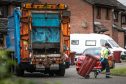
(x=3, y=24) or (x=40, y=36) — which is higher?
(x=3, y=24)

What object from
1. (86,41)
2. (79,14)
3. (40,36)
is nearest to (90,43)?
(86,41)

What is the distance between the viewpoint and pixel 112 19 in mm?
61469

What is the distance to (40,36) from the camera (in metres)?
23.8

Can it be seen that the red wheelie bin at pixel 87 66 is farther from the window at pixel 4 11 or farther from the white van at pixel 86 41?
the window at pixel 4 11

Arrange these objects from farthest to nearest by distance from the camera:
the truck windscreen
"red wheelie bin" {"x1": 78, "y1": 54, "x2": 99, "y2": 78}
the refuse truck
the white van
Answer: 1. the white van
2. "red wheelie bin" {"x1": 78, "y1": 54, "x2": 99, "y2": 78}
3. the truck windscreen
4. the refuse truck

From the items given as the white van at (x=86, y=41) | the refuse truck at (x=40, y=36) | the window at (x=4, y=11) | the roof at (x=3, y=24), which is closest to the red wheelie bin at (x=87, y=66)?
the refuse truck at (x=40, y=36)

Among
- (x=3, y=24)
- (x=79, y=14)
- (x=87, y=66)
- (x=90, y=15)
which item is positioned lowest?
(x=87, y=66)

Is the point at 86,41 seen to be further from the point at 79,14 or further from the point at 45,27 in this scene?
the point at 45,27

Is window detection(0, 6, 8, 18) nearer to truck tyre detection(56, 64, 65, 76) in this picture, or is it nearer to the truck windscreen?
truck tyre detection(56, 64, 65, 76)

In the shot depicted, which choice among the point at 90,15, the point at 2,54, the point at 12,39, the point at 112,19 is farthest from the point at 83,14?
the point at 2,54

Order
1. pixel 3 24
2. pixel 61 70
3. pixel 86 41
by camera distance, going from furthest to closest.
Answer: pixel 3 24, pixel 86 41, pixel 61 70

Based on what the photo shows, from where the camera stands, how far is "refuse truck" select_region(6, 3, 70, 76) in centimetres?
2298

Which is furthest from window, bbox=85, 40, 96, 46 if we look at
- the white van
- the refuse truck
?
the refuse truck

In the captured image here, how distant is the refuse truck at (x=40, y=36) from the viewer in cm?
2298
